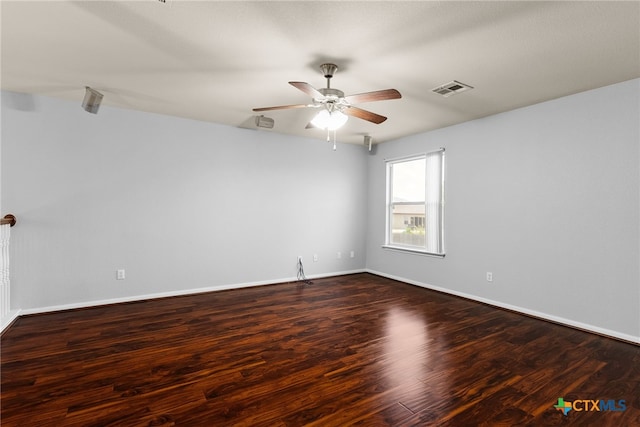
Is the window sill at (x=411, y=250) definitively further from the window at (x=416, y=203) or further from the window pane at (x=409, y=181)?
the window pane at (x=409, y=181)

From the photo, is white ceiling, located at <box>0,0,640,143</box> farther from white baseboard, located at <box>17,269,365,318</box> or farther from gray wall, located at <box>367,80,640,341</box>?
white baseboard, located at <box>17,269,365,318</box>

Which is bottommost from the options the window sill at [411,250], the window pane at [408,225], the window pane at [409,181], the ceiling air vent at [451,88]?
the window sill at [411,250]

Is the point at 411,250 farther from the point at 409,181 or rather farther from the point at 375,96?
the point at 375,96

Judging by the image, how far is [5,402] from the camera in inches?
73.5

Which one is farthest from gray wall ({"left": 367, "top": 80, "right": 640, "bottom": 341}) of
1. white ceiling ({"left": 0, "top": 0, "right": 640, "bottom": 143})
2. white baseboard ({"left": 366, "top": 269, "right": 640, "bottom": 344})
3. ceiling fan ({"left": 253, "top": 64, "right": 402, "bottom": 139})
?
ceiling fan ({"left": 253, "top": 64, "right": 402, "bottom": 139})

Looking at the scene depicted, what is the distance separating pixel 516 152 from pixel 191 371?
169 inches

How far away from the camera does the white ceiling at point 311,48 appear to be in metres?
2.01

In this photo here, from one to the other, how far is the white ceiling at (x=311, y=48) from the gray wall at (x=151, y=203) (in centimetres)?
51

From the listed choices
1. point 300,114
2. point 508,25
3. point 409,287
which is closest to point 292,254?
point 409,287

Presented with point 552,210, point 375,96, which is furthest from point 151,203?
point 552,210

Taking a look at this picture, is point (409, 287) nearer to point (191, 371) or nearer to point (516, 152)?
point (516, 152)

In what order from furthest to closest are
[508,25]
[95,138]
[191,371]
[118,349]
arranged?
[95,138]
[118,349]
[191,371]
[508,25]

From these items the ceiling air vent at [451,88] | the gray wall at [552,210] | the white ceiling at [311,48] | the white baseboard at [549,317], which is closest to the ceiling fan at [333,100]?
the white ceiling at [311,48]

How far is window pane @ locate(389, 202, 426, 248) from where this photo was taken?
5218 mm
